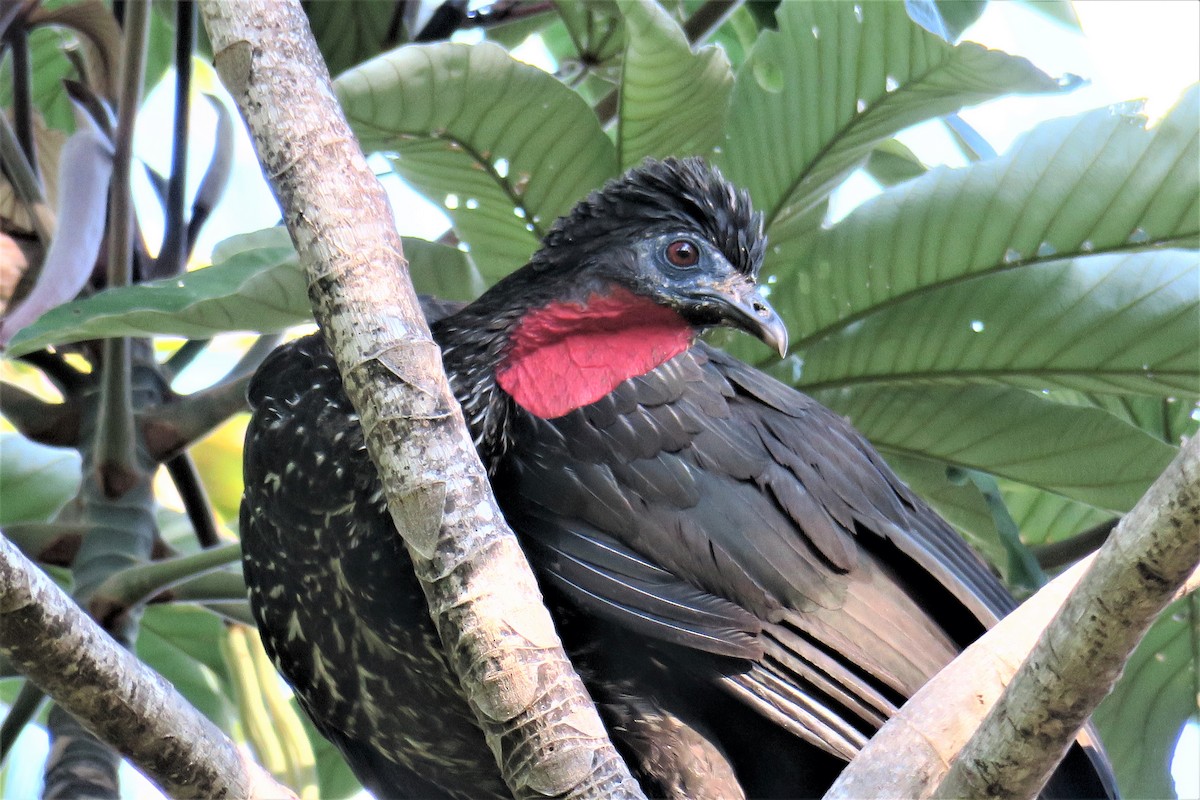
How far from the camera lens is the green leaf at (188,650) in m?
3.27

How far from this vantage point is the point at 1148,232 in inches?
99.8

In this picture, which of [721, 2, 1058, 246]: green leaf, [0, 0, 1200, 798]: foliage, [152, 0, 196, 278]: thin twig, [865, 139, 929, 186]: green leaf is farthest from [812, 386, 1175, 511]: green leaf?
[152, 0, 196, 278]: thin twig

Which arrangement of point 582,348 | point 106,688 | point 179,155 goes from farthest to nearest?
point 179,155, point 582,348, point 106,688

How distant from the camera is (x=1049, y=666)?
1.30 m

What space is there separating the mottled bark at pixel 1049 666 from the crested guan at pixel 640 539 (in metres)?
0.58

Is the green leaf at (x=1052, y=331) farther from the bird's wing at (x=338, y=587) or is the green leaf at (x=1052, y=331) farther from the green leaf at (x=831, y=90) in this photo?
the bird's wing at (x=338, y=587)

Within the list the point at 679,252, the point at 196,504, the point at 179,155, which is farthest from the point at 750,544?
the point at 179,155

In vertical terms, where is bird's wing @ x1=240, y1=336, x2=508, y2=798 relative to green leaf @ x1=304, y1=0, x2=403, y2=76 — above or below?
below

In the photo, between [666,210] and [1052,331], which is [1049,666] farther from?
[1052,331]

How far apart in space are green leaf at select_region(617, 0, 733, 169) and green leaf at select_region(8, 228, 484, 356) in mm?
494

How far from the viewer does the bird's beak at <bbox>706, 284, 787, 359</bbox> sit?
2303 millimetres

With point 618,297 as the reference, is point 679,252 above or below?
above

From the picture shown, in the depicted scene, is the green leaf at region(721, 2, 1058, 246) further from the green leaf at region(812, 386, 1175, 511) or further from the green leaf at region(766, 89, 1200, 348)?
the green leaf at region(812, 386, 1175, 511)

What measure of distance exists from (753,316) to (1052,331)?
2.24 ft
